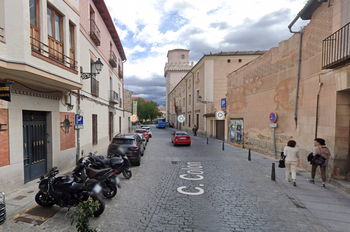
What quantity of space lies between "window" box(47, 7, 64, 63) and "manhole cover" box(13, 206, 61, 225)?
478 cm

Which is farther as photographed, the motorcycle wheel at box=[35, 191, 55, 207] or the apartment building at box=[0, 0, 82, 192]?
the apartment building at box=[0, 0, 82, 192]

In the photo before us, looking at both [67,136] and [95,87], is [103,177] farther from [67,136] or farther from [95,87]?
[95,87]

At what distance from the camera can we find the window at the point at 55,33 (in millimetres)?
6770

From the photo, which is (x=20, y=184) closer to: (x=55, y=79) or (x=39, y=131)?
(x=39, y=131)

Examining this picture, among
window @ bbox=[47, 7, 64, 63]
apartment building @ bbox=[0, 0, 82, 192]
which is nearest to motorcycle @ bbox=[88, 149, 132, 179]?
apartment building @ bbox=[0, 0, 82, 192]

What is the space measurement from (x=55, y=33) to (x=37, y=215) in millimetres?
6164

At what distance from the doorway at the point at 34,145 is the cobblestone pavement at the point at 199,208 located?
288 centimetres

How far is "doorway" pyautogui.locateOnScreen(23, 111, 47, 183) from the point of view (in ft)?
20.6

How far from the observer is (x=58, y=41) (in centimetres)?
723

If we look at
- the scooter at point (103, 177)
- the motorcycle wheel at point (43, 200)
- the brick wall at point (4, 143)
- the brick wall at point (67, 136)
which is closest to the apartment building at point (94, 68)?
the brick wall at point (67, 136)

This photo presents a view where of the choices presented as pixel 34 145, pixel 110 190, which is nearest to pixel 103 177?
pixel 110 190

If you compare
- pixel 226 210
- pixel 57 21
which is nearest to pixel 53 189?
pixel 226 210

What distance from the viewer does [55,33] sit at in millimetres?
7066

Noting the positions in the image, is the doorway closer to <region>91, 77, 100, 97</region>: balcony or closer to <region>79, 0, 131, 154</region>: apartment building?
<region>79, 0, 131, 154</region>: apartment building
